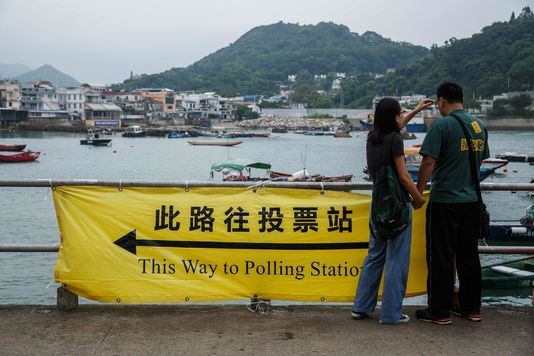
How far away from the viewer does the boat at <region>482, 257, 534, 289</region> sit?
35.5 feet

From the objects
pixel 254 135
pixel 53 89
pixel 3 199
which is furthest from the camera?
pixel 53 89

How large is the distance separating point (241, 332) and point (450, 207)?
1.67 m

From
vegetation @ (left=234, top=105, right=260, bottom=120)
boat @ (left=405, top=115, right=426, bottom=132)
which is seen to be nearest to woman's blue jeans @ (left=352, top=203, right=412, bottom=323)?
boat @ (left=405, top=115, right=426, bottom=132)

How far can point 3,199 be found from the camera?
3266cm

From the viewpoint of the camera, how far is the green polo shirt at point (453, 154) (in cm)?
425

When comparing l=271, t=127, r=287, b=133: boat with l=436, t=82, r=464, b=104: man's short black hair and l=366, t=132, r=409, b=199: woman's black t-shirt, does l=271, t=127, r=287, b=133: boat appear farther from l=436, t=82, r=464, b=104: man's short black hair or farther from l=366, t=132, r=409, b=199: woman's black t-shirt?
l=366, t=132, r=409, b=199: woman's black t-shirt

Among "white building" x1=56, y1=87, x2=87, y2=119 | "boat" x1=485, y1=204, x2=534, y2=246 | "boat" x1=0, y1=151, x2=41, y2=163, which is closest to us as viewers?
"boat" x1=485, y1=204, x2=534, y2=246

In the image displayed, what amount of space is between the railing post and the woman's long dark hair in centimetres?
250

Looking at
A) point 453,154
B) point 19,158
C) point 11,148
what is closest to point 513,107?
point 11,148

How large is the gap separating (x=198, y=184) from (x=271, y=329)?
123 centimetres

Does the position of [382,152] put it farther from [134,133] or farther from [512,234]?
[134,133]

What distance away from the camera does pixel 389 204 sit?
415cm

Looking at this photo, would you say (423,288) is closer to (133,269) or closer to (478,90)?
(133,269)

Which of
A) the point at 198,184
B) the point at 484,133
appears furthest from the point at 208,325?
the point at 484,133
